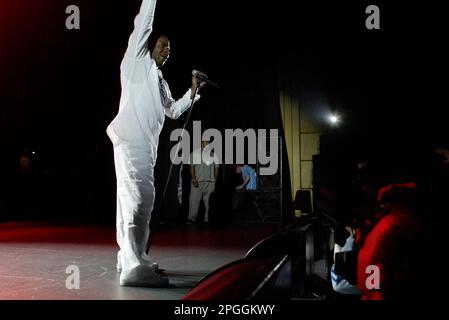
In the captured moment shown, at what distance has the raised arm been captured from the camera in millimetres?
2508

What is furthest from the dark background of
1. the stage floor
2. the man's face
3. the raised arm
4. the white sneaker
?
the white sneaker

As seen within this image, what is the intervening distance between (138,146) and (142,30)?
0.72 meters

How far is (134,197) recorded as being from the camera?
8.37 feet

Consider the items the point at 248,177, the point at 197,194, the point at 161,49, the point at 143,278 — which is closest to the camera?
the point at 143,278

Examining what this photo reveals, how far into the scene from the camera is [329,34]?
28.8 feet

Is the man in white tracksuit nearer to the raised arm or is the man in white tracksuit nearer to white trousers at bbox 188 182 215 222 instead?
the raised arm

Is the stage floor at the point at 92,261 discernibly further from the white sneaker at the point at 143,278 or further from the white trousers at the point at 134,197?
the white trousers at the point at 134,197

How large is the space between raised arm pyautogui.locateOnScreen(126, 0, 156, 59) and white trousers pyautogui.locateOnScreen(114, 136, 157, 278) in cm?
59

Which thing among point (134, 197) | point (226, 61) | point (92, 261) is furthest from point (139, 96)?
point (226, 61)

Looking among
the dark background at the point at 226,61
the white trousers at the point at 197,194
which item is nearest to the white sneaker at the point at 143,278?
the dark background at the point at 226,61

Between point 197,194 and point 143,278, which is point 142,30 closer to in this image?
point 143,278

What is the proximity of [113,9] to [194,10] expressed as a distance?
127 centimetres

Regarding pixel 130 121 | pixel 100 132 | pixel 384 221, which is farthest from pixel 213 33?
pixel 384 221
